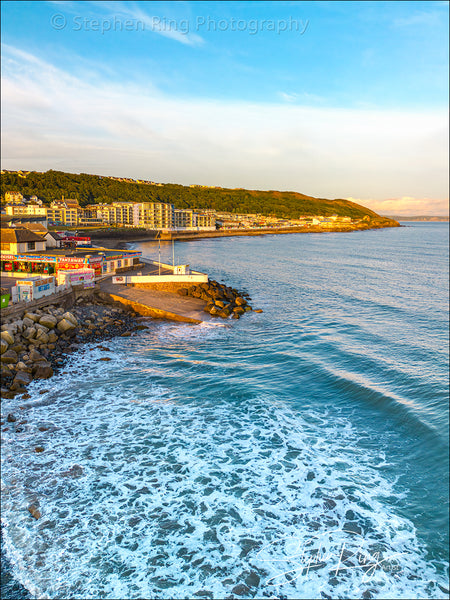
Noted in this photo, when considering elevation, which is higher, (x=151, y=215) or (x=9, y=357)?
(x=151, y=215)

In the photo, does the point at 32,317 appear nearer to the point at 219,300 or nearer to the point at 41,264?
the point at 41,264

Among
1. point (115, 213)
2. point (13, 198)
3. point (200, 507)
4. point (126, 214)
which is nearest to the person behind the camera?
point (200, 507)

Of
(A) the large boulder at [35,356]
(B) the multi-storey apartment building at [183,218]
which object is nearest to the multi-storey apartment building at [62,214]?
(B) the multi-storey apartment building at [183,218]

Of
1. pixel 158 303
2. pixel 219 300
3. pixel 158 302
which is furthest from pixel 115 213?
pixel 158 303

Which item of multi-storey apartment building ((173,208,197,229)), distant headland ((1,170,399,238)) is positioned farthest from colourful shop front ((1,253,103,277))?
multi-storey apartment building ((173,208,197,229))

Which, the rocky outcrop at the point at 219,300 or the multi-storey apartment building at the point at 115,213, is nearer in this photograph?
the rocky outcrop at the point at 219,300

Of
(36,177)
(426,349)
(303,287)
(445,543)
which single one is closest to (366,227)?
(36,177)

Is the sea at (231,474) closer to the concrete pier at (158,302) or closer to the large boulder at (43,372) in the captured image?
the large boulder at (43,372)

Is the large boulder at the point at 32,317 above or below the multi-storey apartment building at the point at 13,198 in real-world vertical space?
below
